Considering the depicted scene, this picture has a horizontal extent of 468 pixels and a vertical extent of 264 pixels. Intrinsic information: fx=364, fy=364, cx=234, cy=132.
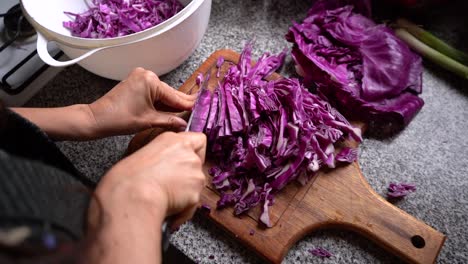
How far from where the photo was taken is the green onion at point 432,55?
4.34 feet

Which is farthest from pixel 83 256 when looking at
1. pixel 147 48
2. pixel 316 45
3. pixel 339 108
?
pixel 316 45

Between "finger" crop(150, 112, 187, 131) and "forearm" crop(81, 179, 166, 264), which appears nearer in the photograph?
"forearm" crop(81, 179, 166, 264)

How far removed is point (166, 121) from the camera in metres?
1.03

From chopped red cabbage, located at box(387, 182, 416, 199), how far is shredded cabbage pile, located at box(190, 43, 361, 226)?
162 millimetres

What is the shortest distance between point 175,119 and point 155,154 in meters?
0.27

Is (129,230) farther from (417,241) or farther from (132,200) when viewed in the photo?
(417,241)

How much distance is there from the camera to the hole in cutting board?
0.97 meters

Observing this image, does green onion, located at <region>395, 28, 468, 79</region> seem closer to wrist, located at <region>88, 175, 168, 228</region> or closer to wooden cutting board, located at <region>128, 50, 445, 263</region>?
wooden cutting board, located at <region>128, 50, 445, 263</region>

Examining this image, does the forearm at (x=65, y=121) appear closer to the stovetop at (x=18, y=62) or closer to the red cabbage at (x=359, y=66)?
the stovetop at (x=18, y=62)

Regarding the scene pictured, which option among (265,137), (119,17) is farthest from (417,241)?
(119,17)

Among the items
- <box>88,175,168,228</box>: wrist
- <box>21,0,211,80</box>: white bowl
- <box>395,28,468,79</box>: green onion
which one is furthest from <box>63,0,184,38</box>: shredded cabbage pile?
<box>395,28,468,79</box>: green onion

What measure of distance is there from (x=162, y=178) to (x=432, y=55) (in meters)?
1.15

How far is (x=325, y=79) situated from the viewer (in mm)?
1232

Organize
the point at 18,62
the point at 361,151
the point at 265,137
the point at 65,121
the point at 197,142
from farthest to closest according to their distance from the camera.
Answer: the point at 18,62 → the point at 361,151 → the point at 265,137 → the point at 65,121 → the point at 197,142
